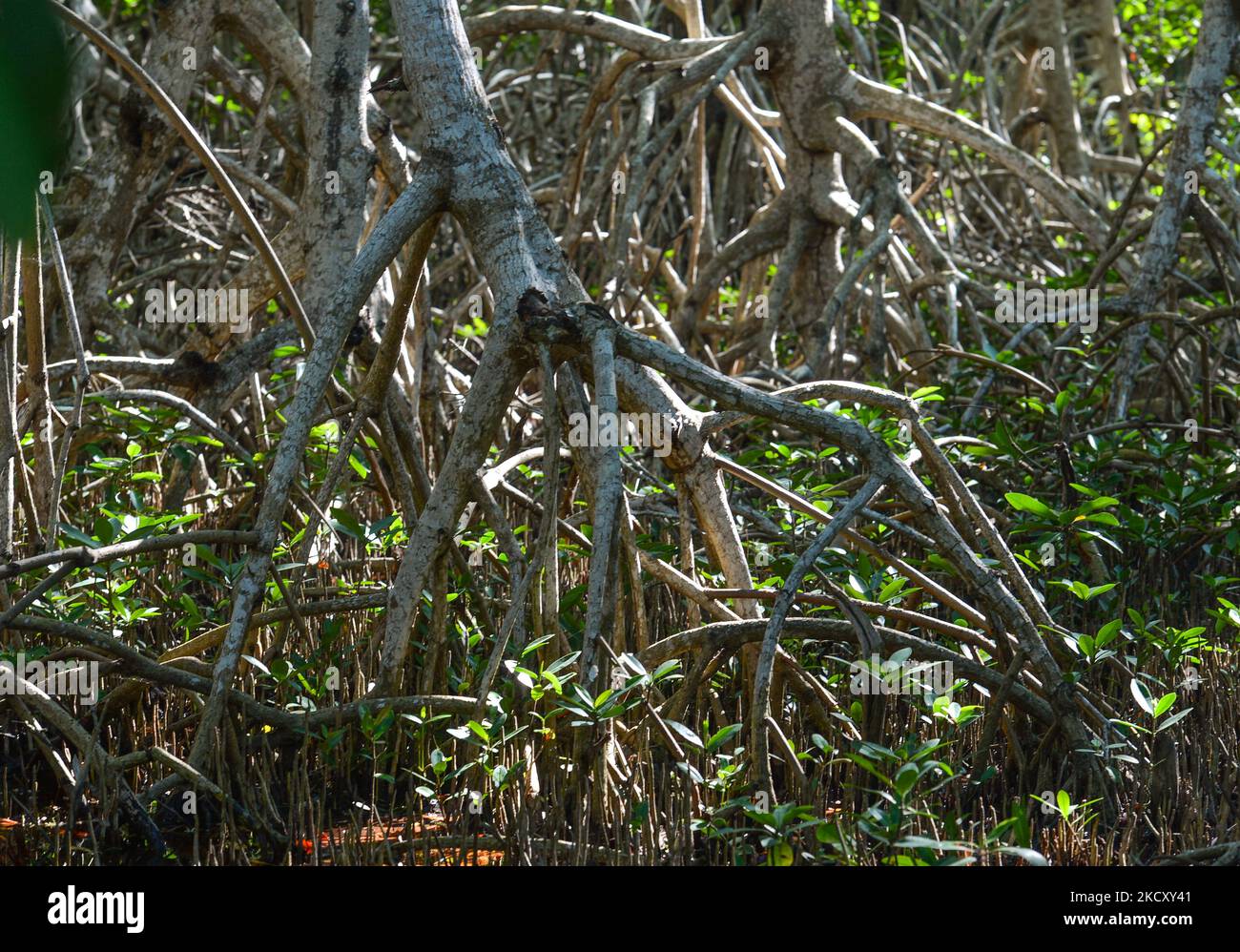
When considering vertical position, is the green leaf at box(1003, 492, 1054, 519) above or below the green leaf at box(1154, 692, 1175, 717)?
above

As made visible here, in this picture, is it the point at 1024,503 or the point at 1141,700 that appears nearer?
the point at 1141,700

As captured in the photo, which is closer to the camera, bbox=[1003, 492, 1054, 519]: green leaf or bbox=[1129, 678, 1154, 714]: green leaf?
bbox=[1129, 678, 1154, 714]: green leaf

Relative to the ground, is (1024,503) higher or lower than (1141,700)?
higher

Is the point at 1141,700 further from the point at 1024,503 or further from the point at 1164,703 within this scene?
the point at 1024,503

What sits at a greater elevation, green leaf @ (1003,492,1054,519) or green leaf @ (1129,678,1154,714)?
green leaf @ (1003,492,1054,519)

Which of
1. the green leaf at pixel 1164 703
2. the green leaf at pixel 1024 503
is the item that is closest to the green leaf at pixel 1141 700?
the green leaf at pixel 1164 703

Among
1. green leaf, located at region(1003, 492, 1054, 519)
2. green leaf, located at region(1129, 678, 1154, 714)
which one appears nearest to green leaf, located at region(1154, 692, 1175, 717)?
green leaf, located at region(1129, 678, 1154, 714)

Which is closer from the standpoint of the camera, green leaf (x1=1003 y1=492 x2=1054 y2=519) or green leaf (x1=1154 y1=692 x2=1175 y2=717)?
green leaf (x1=1154 y1=692 x2=1175 y2=717)

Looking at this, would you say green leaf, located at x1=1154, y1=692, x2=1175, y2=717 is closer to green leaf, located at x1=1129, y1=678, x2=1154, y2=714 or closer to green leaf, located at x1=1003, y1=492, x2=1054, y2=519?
green leaf, located at x1=1129, y1=678, x2=1154, y2=714

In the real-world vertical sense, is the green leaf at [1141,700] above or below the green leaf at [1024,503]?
below

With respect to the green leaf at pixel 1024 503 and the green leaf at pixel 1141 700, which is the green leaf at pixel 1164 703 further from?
the green leaf at pixel 1024 503

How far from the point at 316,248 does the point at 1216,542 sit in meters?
2.18

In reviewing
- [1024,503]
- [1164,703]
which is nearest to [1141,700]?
[1164,703]

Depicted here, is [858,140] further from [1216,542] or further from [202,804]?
[202,804]
